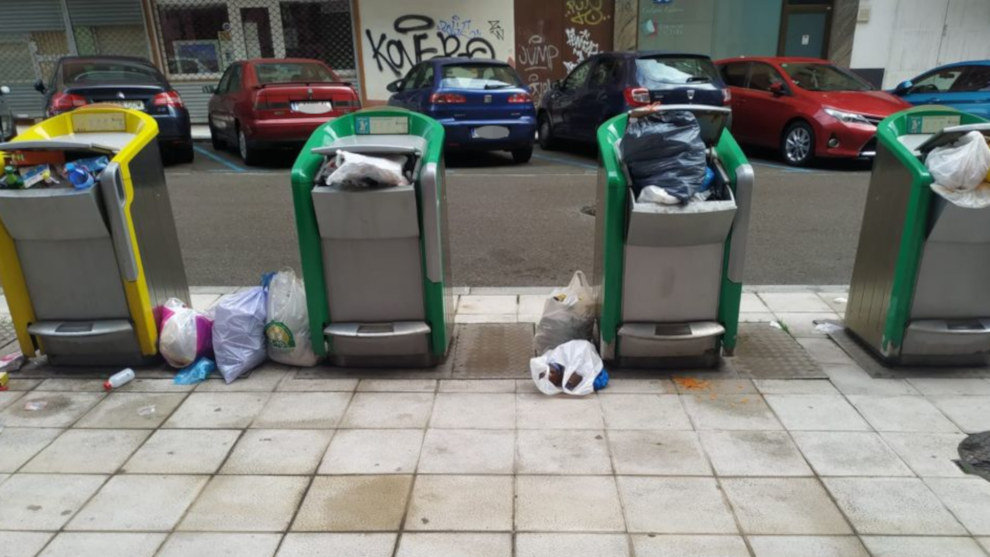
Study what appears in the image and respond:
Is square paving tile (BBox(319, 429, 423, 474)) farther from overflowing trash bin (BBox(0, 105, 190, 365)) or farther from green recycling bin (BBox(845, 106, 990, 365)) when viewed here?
green recycling bin (BBox(845, 106, 990, 365))

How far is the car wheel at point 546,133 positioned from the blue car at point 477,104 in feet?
5.58

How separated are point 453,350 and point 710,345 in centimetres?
154

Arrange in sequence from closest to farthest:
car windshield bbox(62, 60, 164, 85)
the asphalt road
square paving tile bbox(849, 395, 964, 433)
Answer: square paving tile bbox(849, 395, 964, 433) < the asphalt road < car windshield bbox(62, 60, 164, 85)

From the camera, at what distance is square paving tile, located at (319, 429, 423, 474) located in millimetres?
3223

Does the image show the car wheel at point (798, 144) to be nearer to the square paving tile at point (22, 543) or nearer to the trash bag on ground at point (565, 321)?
the trash bag on ground at point (565, 321)

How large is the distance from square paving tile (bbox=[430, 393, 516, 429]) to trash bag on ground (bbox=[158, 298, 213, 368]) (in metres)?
1.47

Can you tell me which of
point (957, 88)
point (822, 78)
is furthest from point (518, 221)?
point (957, 88)

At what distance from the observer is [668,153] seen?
12.3 feet

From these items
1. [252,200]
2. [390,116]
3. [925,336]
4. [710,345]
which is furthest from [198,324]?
[252,200]

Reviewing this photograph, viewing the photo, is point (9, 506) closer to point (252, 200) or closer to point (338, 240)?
point (338, 240)

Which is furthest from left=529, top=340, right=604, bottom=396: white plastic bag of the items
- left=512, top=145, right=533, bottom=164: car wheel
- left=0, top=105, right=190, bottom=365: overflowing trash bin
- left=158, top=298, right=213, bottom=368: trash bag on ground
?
left=512, top=145, right=533, bottom=164: car wheel

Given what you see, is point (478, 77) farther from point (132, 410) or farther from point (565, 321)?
point (132, 410)

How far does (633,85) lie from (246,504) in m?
8.32

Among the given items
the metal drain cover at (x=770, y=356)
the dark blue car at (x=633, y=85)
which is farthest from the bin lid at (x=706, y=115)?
the dark blue car at (x=633, y=85)
